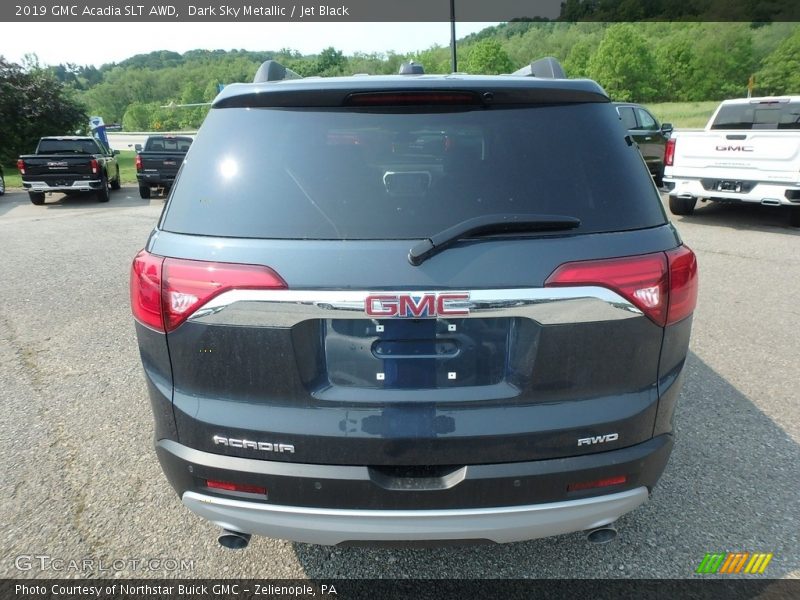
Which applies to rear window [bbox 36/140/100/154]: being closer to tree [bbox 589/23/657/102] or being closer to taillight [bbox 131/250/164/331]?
taillight [bbox 131/250/164/331]

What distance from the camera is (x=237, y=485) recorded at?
74.8 inches

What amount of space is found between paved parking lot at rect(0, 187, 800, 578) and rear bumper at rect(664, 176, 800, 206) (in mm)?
3561

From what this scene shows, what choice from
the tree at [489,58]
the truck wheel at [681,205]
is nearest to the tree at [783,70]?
the tree at [489,58]

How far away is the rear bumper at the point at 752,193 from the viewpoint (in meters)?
8.84

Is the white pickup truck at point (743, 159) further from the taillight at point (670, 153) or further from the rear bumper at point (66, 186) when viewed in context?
the rear bumper at point (66, 186)

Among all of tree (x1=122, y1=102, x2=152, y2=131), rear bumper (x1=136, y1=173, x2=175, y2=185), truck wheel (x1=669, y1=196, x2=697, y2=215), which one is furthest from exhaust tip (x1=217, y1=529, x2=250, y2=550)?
tree (x1=122, y1=102, x2=152, y2=131)

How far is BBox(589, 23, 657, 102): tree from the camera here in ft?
248

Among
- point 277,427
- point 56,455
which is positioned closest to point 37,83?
point 56,455

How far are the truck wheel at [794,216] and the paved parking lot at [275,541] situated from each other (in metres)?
4.29

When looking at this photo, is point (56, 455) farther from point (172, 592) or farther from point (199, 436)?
point (199, 436)

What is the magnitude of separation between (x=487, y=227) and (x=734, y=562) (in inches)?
75.0

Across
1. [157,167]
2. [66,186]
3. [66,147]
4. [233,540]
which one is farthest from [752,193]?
[66,147]

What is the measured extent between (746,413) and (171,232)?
3.63 m

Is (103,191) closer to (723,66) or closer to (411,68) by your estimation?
(411,68)
